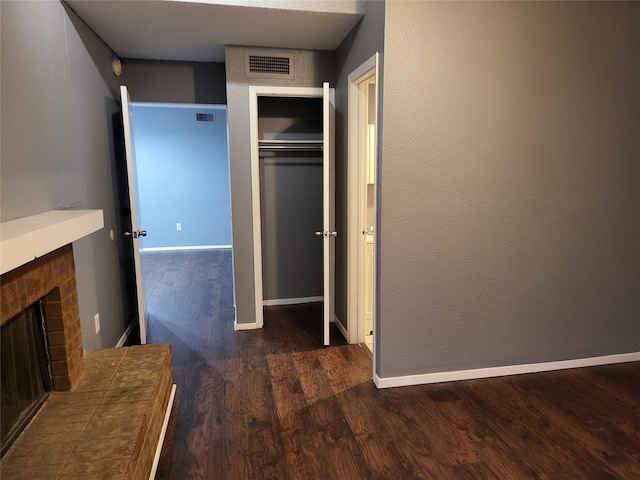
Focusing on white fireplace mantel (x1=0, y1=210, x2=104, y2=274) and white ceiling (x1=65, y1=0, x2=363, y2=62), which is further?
white ceiling (x1=65, y1=0, x2=363, y2=62)

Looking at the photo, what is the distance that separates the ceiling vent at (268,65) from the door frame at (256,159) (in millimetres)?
103

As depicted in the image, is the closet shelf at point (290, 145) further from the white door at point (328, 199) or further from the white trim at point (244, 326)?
the white trim at point (244, 326)

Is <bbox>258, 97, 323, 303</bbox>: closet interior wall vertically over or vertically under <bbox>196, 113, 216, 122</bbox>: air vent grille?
under

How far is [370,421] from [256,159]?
2101 mm

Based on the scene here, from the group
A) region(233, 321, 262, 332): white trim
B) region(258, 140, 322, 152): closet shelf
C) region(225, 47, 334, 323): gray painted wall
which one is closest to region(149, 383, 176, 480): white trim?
region(233, 321, 262, 332): white trim

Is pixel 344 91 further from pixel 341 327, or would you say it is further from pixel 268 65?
pixel 341 327

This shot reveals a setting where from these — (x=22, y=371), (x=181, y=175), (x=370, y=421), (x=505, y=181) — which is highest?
(x=181, y=175)

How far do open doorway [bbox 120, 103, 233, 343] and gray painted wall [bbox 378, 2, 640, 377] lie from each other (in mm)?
4065

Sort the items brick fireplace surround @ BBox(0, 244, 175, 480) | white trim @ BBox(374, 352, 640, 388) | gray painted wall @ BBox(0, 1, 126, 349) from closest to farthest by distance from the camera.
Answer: brick fireplace surround @ BBox(0, 244, 175, 480) < gray painted wall @ BBox(0, 1, 126, 349) < white trim @ BBox(374, 352, 640, 388)

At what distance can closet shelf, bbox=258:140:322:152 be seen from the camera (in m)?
3.80

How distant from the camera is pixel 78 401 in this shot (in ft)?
6.09

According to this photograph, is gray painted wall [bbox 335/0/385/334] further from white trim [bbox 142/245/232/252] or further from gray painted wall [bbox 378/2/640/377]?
white trim [bbox 142/245/232/252]

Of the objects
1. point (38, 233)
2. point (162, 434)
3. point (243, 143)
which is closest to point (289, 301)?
point (243, 143)

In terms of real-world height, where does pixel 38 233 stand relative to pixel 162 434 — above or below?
above
